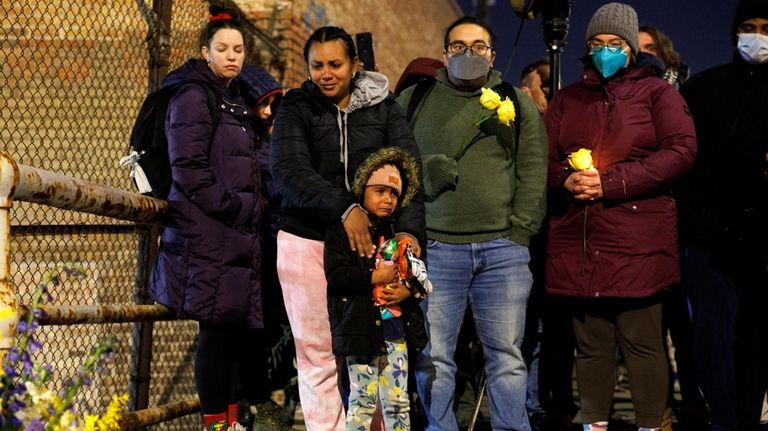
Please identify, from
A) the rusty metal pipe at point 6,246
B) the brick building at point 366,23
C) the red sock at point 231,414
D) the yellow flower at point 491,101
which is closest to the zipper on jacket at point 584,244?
the yellow flower at point 491,101

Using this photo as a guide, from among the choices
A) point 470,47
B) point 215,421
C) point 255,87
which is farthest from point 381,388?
point 255,87

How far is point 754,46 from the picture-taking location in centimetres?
443

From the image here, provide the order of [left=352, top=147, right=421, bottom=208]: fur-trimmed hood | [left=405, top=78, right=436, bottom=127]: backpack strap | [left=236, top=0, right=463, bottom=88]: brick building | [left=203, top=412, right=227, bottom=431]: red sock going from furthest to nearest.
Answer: [left=236, top=0, right=463, bottom=88]: brick building < [left=405, top=78, right=436, bottom=127]: backpack strap < [left=203, top=412, right=227, bottom=431]: red sock < [left=352, top=147, right=421, bottom=208]: fur-trimmed hood

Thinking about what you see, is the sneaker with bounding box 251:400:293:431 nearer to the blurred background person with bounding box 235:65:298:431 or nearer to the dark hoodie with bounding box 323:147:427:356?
the blurred background person with bounding box 235:65:298:431

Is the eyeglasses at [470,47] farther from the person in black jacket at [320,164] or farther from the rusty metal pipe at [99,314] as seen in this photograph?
the rusty metal pipe at [99,314]

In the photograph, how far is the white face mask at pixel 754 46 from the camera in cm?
441

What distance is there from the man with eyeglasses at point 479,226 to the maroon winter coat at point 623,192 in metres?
0.17

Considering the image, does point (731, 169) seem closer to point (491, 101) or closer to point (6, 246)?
point (491, 101)

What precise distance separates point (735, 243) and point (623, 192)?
613 mm

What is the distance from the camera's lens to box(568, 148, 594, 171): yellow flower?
4367 millimetres

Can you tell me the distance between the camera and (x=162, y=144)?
446 cm

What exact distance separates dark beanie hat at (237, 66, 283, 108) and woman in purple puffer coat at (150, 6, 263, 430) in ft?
1.88

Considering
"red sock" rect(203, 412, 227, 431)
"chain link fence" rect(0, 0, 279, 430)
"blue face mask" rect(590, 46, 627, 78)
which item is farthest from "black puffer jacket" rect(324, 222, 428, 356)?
"chain link fence" rect(0, 0, 279, 430)

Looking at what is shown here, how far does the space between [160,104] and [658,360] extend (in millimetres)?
2572
